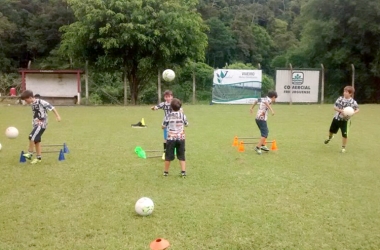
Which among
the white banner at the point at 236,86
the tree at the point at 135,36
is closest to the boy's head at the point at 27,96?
the tree at the point at 135,36

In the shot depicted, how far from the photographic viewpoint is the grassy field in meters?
4.88

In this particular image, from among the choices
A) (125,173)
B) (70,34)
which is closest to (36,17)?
(70,34)

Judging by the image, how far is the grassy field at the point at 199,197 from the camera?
488 cm

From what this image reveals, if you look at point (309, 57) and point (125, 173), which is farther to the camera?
point (309, 57)

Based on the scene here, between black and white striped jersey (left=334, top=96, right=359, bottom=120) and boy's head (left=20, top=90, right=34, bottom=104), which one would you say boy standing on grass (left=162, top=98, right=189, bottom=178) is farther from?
black and white striped jersey (left=334, top=96, right=359, bottom=120)

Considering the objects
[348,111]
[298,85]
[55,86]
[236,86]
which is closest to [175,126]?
[348,111]

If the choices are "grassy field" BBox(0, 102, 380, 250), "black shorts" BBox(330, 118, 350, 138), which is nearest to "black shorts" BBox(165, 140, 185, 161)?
"grassy field" BBox(0, 102, 380, 250)

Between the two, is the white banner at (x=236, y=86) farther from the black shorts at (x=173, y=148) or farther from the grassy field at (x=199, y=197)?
the black shorts at (x=173, y=148)

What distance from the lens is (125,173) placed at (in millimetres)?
8039

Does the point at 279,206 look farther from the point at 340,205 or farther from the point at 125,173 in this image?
the point at 125,173

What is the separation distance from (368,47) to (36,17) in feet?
111

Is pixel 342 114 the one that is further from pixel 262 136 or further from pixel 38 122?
pixel 38 122

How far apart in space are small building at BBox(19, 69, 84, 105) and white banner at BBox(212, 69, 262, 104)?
8.48m

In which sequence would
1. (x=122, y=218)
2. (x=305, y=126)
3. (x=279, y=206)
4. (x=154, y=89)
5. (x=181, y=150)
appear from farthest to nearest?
(x=154, y=89), (x=305, y=126), (x=181, y=150), (x=279, y=206), (x=122, y=218)
